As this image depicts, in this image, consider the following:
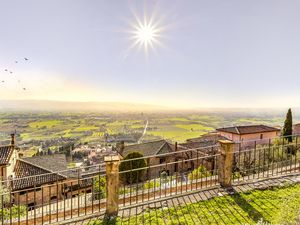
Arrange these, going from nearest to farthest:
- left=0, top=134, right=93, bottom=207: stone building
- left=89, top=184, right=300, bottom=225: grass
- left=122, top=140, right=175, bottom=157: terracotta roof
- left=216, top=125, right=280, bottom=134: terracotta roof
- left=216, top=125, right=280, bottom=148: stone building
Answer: left=89, top=184, right=300, bottom=225: grass
left=0, top=134, right=93, bottom=207: stone building
left=122, top=140, right=175, bottom=157: terracotta roof
left=216, top=125, right=280, bottom=148: stone building
left=216, top=125, right=280, bottom=134: terracotta roof

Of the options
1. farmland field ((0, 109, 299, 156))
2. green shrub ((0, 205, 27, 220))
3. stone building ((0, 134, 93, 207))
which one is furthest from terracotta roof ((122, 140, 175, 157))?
green shrub ((0, 205, 27, 220))

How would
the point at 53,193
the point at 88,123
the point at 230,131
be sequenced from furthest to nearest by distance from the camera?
the point at 88,123
the point at 230,131
the point at 53,193

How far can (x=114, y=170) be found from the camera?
5008mm

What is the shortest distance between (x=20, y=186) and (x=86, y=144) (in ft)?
102

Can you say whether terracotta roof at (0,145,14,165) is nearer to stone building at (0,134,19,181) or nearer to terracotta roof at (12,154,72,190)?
stone building at (0,134,19,181)

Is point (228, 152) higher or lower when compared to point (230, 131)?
higher

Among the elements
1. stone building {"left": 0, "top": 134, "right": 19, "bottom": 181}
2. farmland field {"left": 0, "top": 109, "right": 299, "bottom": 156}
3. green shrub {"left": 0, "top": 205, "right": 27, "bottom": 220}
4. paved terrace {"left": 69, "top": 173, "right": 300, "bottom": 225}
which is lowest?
farmland field {"left": 0, "top": 109, "right": 299, "bottom": 156}

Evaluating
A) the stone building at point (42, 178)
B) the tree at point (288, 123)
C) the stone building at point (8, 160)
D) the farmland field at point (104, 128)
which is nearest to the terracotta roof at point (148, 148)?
the stone building at point (42, 178)

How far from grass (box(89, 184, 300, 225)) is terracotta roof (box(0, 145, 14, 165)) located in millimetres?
15087

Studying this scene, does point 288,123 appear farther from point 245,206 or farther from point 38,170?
point 38,170

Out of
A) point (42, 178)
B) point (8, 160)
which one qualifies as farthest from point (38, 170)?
point (8, 160)

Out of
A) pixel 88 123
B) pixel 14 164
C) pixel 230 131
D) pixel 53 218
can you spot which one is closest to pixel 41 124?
pixel 88 123

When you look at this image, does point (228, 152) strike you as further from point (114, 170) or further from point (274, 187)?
point (114, 170)

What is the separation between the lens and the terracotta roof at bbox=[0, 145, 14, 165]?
16016 mm
